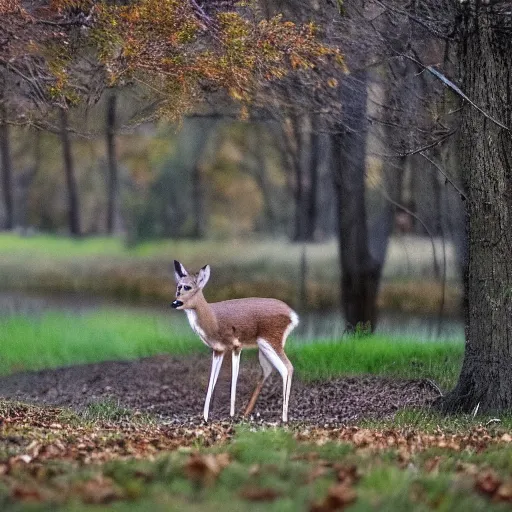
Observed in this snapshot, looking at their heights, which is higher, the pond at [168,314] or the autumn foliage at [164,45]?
the autumn foliage at [164,45]

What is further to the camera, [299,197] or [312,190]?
[299,197]

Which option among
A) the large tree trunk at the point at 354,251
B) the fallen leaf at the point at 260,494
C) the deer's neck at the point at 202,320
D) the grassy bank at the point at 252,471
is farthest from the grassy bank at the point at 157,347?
the fallen leaf at the point at 260,494

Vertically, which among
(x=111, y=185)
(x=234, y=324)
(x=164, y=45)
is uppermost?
(x=164, y=45)

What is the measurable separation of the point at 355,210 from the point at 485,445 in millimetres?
9504

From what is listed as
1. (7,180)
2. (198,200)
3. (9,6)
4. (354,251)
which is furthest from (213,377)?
(7,180)

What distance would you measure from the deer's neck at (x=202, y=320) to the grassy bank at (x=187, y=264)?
9.21 metres

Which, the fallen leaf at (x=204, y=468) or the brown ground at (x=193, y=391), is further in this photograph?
the brown ground at (x=193, y=391)

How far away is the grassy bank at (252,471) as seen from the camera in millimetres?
4793

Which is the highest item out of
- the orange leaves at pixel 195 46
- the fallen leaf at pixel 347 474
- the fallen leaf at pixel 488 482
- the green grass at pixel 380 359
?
the orange leaves at pixel 195 46

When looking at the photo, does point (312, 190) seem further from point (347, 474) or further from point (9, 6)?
point (347, 474)

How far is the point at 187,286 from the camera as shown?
33.0ft

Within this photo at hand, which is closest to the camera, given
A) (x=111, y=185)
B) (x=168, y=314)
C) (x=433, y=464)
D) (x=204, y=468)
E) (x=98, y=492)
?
(x=98, y=492)

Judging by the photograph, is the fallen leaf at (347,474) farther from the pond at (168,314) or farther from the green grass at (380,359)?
the pond at (168,314)

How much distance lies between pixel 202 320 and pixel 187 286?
375 millimetres
